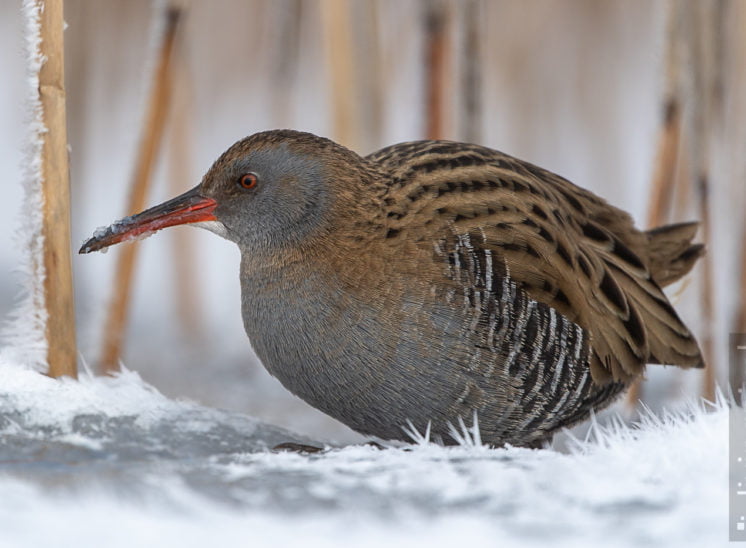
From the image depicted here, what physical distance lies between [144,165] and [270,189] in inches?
33.4

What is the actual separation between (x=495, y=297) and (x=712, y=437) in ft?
2.21

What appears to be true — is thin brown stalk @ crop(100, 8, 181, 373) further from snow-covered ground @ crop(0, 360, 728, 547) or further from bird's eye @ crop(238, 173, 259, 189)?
snow-covered ground @ crop(0, 360, 728, 547)

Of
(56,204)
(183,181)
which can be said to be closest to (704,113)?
(56,204)

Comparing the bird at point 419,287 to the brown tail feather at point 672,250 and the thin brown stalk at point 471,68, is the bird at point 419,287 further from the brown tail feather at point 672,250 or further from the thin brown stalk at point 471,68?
the thin brown stalk at point 471,68

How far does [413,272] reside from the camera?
232cm

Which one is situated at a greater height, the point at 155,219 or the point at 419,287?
the point at 155,219

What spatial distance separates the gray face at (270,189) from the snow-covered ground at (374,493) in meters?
0.63

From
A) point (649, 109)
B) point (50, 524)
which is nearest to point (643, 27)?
point (649, 109)

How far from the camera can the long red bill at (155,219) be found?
8.02 ft

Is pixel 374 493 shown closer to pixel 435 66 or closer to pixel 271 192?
pixel 271 192

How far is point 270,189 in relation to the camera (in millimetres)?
2496

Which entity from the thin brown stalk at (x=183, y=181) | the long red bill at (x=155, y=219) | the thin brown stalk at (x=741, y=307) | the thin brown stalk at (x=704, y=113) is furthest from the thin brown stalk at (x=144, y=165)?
the thin brown stalk at (x=741, y=307)

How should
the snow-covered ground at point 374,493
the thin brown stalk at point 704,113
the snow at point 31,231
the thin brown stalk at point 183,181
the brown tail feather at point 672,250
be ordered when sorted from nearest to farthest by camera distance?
1. the snow-covered ground at point 374,493
2. the snow at point 31,231
3. the brown tail feather at point 672,250
4. the thin brown stalk at point 704,113
5. the thin brown stalk at point 183,181

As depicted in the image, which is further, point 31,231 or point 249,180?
point 249,180
